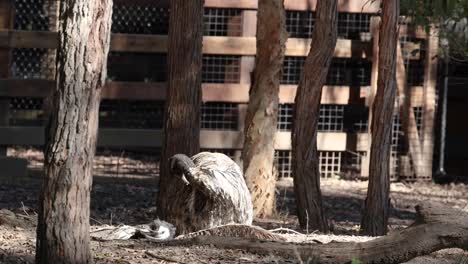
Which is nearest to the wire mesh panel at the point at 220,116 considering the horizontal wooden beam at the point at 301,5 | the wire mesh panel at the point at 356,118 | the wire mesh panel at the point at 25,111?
the horizontal wooden beam at the point at 301,5

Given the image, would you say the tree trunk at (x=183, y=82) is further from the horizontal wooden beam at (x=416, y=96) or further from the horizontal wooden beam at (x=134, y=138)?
the horizontal wooden beam at (x=416, y=96)

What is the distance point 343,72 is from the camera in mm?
15367

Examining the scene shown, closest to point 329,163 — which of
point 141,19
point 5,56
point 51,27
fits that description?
point 141,19

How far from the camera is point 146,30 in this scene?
1514 cm

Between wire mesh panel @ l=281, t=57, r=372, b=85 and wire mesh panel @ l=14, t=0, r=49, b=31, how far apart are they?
12.2 ft

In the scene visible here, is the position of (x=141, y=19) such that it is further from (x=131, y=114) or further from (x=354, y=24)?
(x=354, y=24)

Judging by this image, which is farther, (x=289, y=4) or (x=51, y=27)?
(x=51, y=27)

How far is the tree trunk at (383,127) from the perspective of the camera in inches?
371

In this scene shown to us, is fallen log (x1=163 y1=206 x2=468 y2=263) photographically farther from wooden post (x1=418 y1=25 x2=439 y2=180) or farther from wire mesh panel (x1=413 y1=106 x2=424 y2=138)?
wire mesh panel (x1=413 y1=106 x2=424 y2=138)

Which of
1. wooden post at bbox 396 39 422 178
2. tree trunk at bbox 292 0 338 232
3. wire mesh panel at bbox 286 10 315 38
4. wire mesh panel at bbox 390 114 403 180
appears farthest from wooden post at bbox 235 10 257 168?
tree trunk at bbox 292 0 338 232

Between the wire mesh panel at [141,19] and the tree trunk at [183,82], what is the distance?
578 centimetres

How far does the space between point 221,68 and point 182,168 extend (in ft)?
22.0

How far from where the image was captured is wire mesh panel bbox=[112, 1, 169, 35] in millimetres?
14969

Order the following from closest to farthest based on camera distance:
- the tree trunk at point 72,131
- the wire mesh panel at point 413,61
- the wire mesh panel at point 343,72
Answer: the tree trunk at point 72,131
the wire mesh panel at point 343,72
the wire mesh panel at point 413,61
